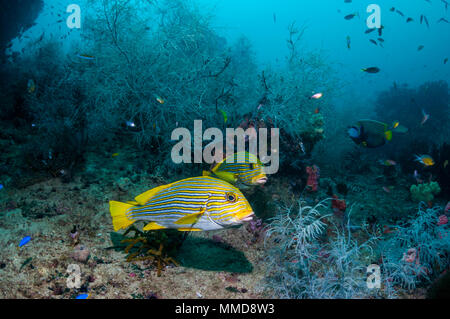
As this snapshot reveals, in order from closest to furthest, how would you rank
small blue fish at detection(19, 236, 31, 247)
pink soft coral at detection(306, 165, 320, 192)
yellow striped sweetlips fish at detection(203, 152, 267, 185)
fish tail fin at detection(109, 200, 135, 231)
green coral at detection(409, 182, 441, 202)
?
fish tail fin at detection(109, 200, 135, 231), small blue fish at detection(19, 236, 31, 247), yellow striped sweetlips fish at detection(203, 152, 267, 185), pink soft coral at detection(306, 165, 320, 192), green coral at detection(409, 182, 441, 202)

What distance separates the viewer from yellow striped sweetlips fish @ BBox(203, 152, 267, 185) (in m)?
3.41

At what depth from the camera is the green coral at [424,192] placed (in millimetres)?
6040

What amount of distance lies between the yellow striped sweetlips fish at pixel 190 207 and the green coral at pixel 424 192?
252 inches

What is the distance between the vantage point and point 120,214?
242cm

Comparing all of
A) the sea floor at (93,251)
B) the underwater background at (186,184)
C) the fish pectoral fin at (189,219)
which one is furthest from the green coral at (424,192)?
the fish pectoral fin at (189,219)

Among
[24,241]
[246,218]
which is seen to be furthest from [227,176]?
[24,241]

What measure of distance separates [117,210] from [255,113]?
422 centimetres

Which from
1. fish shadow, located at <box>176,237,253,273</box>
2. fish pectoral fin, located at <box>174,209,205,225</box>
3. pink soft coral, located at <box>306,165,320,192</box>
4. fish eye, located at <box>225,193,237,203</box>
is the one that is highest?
pink soft coral, located at <box>306,165,320,192</box>

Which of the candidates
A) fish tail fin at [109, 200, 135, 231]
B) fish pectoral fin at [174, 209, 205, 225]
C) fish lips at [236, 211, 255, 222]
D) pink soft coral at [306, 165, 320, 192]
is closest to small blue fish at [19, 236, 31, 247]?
fish tail fin at [109, 200, 135, 231]

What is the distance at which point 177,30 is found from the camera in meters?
6.18

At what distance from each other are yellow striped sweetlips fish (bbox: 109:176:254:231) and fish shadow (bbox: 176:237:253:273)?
113cm

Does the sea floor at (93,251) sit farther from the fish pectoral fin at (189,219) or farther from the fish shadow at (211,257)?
the fish pectoral fin at (189,219)

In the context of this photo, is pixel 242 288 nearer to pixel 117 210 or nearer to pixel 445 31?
pixel 117 210

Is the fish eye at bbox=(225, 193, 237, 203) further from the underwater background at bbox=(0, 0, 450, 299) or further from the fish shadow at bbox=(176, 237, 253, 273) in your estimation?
the fish shadow at bbox=(176, 237, 253, 273)
